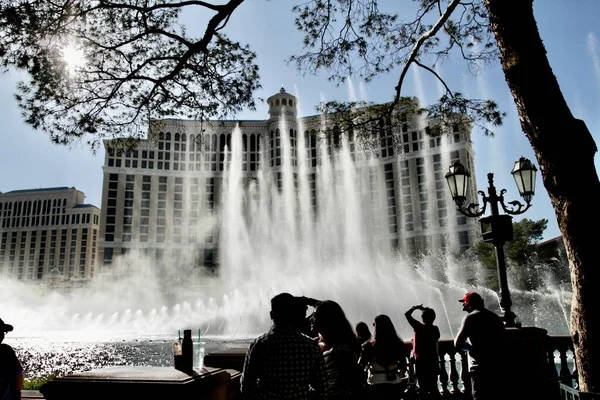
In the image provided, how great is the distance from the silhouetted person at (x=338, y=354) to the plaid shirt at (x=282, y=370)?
0.35m

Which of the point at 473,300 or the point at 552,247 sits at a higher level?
the point at 552,247

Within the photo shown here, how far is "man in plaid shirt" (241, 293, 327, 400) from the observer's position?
8.64ft

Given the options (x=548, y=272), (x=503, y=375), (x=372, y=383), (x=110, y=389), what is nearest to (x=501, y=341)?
(x=503, y=375)

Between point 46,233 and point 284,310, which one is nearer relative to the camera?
point 284,310

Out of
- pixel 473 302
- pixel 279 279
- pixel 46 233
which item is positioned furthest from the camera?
pixel 46 233

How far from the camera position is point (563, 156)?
3.71 meters

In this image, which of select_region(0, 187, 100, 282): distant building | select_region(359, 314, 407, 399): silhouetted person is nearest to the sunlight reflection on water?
select_region(359, 314, 407, 399): silhouetted person

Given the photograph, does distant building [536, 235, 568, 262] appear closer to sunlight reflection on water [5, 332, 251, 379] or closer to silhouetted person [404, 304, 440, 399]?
sunlight reflection on water [5, 332, 251, 379]

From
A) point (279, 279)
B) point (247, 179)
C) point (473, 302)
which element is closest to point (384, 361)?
point (473, 302)

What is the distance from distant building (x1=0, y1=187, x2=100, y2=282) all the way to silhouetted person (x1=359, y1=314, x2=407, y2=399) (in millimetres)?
113943

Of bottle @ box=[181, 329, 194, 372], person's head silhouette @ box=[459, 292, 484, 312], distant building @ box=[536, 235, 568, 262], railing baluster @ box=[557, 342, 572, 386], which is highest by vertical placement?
distant building @ box=[536, 235, 568, 262]

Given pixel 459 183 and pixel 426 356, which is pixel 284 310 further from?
pixel 459 183

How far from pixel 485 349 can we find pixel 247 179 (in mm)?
74204

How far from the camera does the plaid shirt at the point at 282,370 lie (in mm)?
2631
